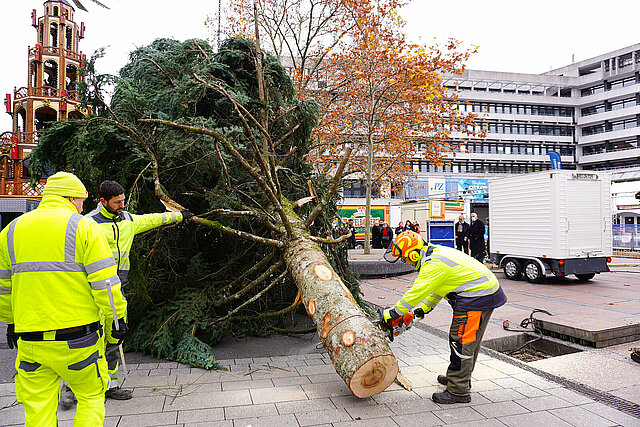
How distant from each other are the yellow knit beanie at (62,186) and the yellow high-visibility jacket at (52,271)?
0.43 ft

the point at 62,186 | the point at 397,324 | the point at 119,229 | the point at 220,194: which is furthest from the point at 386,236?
the point at 62,186

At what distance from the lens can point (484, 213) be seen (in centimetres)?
3012

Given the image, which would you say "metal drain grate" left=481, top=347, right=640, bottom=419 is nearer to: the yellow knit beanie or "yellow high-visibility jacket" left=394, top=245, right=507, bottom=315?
"yellow high-visibility jacket" left=394, top=245, right=507, bottom=315

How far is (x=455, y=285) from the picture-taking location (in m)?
3.92

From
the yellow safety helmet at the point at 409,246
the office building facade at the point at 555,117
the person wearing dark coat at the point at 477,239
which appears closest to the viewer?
the yellow safety helmet at the point at 409,246

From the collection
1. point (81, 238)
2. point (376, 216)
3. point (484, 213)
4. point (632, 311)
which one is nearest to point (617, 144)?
point (484, 213)

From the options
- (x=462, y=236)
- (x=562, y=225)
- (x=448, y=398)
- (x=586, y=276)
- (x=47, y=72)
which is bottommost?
(x=586, y=276)

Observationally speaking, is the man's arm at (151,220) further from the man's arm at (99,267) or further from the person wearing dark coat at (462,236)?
the person wearing dark coat at (462,236)

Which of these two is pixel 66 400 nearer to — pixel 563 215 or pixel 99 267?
pixel 99 267

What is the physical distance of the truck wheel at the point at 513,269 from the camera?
1223cm

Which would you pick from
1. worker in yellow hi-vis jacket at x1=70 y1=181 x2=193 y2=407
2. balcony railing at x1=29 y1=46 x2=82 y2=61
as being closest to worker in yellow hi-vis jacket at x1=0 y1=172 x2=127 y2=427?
worker in yellow hi-vis jacket at x1=70 y1=181 x2=193 y2=407

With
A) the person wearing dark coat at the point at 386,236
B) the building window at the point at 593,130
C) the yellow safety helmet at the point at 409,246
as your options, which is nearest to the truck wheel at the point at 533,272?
the person wearing dark coat at the point at 386,236

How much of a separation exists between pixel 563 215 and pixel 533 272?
1.76 meters

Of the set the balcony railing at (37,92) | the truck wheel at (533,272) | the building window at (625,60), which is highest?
the building window at (625,60)
